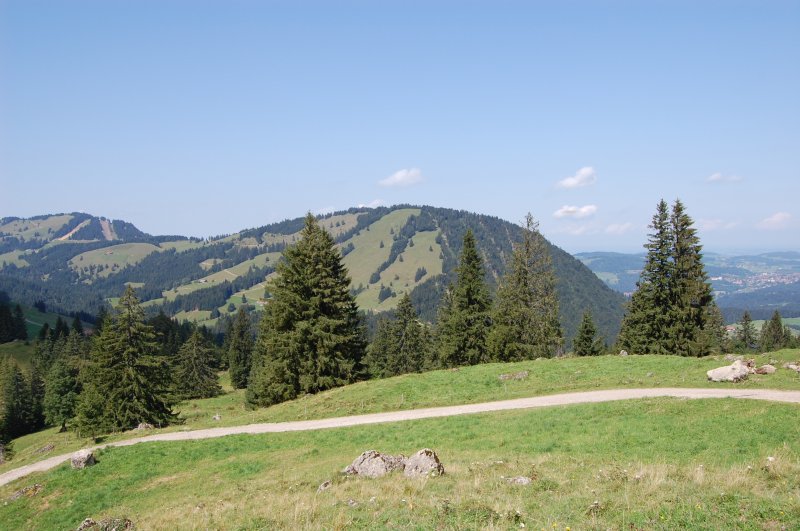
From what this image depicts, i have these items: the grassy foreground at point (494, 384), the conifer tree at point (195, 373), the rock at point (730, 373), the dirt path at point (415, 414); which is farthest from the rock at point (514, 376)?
the conifer tree at point (195, 373)

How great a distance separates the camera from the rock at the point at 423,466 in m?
14.6

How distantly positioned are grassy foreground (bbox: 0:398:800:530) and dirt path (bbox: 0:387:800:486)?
196 cm

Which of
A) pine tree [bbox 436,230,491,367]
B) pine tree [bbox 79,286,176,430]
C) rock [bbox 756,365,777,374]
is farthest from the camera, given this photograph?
pine tree [bbox 436,230,491,367]

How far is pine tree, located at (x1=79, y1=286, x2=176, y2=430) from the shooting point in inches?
1631

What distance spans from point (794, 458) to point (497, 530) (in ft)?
36.0

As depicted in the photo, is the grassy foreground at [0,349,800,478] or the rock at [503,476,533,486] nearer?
the rock at [503,476,533,486]

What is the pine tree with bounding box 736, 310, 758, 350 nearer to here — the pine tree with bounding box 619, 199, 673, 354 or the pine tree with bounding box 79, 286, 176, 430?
the pine tree with bounding box 619, 199, 673, 354

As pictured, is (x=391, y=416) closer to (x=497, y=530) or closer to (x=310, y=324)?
(x=310, y=324)

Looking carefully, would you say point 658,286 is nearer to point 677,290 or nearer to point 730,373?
point 677,290

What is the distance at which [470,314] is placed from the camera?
172ft

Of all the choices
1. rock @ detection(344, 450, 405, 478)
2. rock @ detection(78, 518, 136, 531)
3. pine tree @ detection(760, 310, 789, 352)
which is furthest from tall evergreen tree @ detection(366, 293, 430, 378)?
pine tree @ detection(760, 310, 789, 352)

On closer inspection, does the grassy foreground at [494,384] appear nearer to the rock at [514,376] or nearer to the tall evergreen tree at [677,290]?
the rock at [514,376]

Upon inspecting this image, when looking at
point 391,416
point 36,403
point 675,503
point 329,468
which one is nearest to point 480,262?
point 391,416

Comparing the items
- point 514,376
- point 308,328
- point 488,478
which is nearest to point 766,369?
point 514,376
